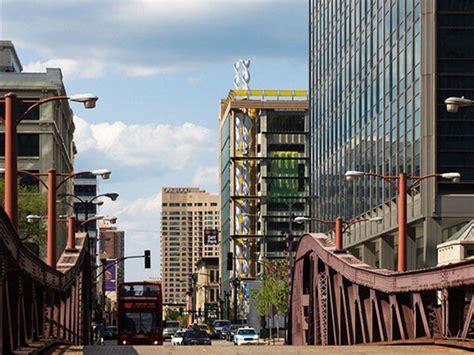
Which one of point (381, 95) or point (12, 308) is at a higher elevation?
point (381, 95)

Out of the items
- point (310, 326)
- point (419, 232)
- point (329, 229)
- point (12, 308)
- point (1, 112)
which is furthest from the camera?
point (1, 112)

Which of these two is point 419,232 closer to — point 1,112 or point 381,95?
point 381,95

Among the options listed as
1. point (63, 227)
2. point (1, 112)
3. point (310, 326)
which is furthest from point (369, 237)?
point (63, 227)

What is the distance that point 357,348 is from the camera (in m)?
29.5

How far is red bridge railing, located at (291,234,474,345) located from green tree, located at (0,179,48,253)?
37062 mm

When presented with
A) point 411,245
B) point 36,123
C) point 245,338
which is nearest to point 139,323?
point 411,245

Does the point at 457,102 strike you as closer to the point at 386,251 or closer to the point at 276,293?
the point at 386,251

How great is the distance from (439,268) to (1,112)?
86179 millimetres

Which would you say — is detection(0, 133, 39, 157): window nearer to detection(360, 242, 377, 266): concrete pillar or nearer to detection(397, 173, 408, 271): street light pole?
detection(360, 242, 377, 266): concrete pillar

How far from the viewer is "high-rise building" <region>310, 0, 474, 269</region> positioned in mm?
69188

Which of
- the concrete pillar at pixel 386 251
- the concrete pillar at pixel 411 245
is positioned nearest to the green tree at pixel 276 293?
the concrete pillar at pixel 386 251

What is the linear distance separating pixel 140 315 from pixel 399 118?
18.7 meters

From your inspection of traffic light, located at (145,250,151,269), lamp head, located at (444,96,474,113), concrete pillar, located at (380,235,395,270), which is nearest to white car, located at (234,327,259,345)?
traffic light, located at (145,250,151,269)

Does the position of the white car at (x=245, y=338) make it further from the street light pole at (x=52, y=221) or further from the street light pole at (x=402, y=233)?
the street light pole at (x=402, y=233)
